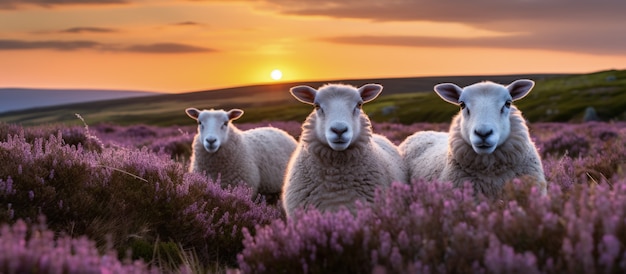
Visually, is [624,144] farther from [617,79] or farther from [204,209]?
[617,79]

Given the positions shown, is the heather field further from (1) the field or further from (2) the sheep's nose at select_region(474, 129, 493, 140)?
(2) the sheep's nose at select_region(474, 129, 493, 140)

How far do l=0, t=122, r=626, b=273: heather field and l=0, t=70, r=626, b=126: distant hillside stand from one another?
482 inches

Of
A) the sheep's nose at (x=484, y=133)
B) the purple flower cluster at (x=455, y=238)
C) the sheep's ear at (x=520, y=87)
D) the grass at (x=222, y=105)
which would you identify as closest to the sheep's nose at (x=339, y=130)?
Result: the sheep's nose at (x=484, y=133)

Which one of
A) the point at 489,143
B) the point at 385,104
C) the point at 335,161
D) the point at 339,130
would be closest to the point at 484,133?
the point at 489,143

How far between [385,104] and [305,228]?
81.5 meters

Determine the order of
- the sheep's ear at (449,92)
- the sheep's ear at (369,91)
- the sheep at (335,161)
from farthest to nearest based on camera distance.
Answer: the sheep's ear at (369,91) < the sheep's ear at (449,92) < the sheep at (335,161)

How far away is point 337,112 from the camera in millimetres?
Result: 6125

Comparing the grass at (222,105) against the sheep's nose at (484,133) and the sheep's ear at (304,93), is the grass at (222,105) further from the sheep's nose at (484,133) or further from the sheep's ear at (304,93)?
the sheep's nose at (484,133)

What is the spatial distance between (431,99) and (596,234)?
80.9 m

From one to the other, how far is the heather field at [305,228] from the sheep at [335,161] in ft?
2.52

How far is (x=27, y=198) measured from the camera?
482 cm

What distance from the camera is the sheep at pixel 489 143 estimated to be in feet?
18.2

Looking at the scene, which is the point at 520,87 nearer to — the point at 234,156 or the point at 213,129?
the point at 234,156

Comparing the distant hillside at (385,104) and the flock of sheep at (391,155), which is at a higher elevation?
the flock of sheep at (391,155)
